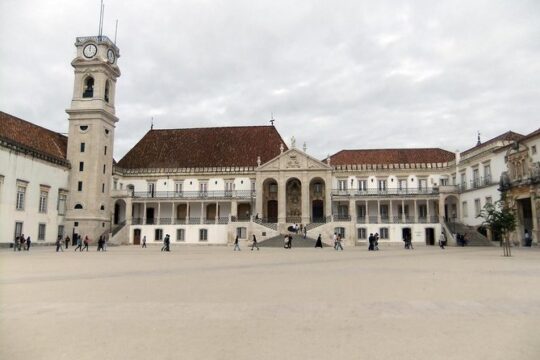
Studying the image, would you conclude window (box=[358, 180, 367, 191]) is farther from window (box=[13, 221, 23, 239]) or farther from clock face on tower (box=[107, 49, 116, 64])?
window (box=[13, 221, 23, 239])

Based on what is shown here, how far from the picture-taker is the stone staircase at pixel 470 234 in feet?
126

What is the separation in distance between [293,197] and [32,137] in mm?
27846

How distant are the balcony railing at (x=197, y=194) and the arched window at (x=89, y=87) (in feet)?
40.2

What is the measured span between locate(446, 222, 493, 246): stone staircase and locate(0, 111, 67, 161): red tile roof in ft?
132

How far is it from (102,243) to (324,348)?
2924 centimetres

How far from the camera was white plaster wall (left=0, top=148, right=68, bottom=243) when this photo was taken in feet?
115

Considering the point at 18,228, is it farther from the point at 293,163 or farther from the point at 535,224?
the point at 535,224

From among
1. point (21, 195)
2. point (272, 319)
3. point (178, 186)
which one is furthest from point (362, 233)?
point (272, 319)

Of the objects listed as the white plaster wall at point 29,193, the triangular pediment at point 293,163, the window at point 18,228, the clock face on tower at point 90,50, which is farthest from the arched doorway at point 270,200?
the window at point 18,228

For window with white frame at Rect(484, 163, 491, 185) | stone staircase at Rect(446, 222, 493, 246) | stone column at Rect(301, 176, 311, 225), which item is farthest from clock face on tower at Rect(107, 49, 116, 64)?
window with white frame at Rect(484, 163, 491, 185)

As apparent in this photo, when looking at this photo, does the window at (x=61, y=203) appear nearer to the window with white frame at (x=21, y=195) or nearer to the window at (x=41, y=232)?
the window at (x=41, y=232)

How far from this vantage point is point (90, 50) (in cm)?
4694

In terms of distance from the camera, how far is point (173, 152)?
54844 mm

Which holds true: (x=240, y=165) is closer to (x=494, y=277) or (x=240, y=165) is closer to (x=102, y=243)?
(x=102, y=243)
